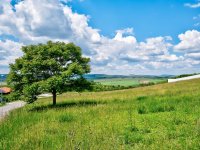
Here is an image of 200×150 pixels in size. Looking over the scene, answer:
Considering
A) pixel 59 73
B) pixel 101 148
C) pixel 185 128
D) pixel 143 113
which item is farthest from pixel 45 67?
pixel 101 148

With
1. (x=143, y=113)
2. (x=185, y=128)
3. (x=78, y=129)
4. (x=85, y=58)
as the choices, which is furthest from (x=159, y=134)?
(x=85, y=58)

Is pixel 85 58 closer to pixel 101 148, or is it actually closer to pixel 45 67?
pixel 45 67

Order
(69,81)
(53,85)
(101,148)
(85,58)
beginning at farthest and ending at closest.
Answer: (85,58) → (69,81) → (53,85) → (101,148)

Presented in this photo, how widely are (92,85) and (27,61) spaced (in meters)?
6.97

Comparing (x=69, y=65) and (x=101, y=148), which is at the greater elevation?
(x=69, y=65)

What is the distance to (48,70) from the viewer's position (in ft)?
105

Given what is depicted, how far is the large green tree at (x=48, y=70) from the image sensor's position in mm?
29578

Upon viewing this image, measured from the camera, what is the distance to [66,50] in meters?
32.4

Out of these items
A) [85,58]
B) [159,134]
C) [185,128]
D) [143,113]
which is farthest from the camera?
[85,58]

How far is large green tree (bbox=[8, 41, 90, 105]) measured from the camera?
97.0 feet

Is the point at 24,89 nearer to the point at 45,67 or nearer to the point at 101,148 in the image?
the point at 45,67

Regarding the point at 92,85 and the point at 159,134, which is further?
the point at 92,85

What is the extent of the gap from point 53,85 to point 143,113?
13.2 meters

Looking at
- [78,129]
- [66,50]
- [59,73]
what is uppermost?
[66,50]
